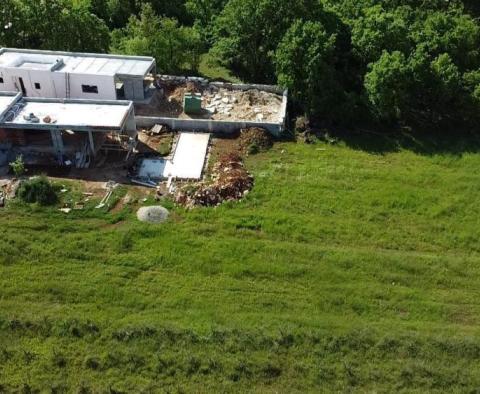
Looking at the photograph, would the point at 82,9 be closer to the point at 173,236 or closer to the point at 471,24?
the point at 173,236

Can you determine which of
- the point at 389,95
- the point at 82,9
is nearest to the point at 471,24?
the point at 389,95

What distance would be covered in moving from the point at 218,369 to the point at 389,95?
17893 millimetres

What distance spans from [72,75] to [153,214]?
11085 mm


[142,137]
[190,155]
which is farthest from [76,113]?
[190,155]

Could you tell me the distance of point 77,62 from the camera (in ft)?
Result: 105

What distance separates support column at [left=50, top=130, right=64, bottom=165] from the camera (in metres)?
26.9

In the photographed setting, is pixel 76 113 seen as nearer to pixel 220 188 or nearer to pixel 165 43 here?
pixel 220 188

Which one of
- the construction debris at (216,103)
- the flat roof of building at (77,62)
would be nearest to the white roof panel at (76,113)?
the flat roof of building at (77,62)

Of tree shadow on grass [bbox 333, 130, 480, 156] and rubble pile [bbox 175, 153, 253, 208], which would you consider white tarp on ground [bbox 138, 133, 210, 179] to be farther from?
tree shadow on grass [bbox 333, 130, 480, 156]

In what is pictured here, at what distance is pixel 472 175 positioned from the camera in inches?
1081

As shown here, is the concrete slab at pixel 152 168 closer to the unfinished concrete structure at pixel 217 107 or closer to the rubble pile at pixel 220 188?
the rubble pile at pixel 220 188

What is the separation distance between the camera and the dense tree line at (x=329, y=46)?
29.8m

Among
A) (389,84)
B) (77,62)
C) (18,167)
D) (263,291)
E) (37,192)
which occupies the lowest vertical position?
(263,291)

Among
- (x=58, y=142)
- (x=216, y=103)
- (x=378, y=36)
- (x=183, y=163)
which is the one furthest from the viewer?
(x=216, y=103)
